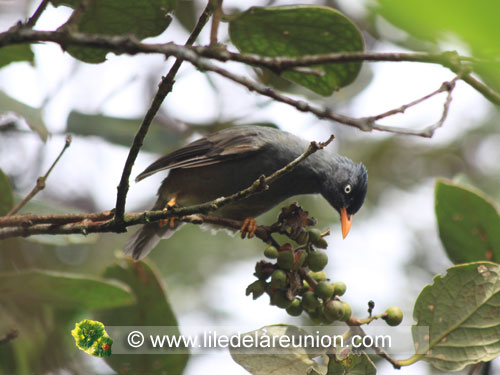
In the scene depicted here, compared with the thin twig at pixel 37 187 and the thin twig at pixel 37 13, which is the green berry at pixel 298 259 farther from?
the thin twig at pixel 37 13

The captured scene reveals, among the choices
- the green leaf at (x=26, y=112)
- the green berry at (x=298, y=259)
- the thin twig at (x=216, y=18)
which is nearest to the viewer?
the thin twig at (x=216, y=18)

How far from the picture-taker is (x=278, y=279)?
2381 mm

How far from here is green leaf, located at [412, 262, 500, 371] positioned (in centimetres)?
230

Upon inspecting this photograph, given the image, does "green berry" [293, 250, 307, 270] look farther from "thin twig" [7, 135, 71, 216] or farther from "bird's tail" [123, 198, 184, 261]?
"bird's tail" [123, 198, 184, 261]

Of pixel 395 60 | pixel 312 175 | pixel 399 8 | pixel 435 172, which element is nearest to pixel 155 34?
pixel 395 60

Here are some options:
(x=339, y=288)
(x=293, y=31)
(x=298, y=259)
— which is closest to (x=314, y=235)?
(x=298, y=259)

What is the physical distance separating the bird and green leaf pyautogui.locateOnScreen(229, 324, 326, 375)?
4.76 ft

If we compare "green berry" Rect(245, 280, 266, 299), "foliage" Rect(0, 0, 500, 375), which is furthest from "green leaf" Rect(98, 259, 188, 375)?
"green berry" Rect(245, 280, 266, 299)

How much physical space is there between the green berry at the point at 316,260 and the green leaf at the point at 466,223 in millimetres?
661

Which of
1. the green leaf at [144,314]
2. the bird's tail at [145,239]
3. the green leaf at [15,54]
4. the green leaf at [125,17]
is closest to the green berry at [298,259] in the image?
the green leaf at [144,314]

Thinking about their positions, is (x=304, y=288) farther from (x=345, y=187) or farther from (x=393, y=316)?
(x=345, y=187)

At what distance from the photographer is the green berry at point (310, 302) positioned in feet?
7.88

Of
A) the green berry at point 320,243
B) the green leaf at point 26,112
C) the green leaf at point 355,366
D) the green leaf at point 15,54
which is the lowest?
the green leaf at point 355,366
